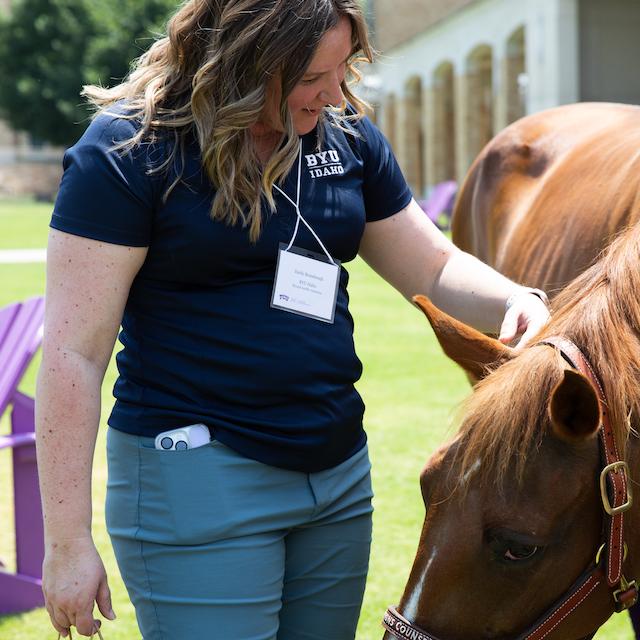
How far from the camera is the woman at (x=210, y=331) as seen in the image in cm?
196

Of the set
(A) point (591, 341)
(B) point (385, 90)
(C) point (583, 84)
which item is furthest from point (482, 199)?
(B) point (385, 90)

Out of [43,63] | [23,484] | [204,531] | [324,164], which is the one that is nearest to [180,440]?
[204,531]

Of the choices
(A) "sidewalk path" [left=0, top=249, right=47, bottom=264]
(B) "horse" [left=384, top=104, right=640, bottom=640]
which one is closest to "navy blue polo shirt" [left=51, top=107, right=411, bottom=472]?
(B) "horse" [left=384, top=104, right=640, bottom=640]

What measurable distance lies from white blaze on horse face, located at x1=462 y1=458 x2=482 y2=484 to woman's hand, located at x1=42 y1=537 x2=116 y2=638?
0.76 meters

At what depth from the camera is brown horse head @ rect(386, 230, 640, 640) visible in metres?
1.77

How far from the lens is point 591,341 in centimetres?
183

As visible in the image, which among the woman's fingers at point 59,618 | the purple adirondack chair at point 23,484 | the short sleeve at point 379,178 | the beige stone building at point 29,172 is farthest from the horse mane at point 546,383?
the beige stone building at point 29,172

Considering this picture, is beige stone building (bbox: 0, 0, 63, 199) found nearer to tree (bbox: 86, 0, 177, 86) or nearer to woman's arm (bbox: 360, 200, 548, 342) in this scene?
tree (bbox: 86, 0, 177, 86)

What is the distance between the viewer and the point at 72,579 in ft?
6.41

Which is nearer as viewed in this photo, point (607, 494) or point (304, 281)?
point (607, 494)

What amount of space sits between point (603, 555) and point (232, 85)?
46.3 inches

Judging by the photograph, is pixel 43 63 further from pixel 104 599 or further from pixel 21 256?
pixel 104 599

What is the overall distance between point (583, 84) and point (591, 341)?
19710mm

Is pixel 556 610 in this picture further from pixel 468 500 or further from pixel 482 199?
pixel 482 199
